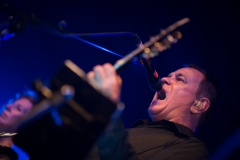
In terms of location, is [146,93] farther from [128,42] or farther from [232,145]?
[232,145]

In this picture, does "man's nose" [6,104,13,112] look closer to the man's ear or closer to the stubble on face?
the stubble on face

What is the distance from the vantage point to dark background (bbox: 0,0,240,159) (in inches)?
97.4

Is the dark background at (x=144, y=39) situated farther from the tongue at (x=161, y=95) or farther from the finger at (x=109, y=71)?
the finger at (x=109, y=71)

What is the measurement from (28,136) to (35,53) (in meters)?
1.66

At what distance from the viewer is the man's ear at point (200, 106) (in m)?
2.15

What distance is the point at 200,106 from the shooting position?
218 cm

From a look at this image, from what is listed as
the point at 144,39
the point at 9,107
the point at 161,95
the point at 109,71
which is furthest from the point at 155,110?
the point at 9,107

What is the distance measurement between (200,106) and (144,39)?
93 centimetres

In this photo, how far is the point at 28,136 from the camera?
1088mm

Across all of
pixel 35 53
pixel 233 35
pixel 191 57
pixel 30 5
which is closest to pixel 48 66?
pixel 35 53

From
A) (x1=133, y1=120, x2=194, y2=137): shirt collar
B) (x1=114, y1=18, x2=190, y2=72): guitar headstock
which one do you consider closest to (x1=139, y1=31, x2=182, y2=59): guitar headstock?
(x1=114, y1=18, x2=190, y2=72): guitar headstock

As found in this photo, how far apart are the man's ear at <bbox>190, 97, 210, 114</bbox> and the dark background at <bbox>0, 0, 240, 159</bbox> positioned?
1.04ft

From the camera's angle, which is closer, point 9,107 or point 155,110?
point 155,110

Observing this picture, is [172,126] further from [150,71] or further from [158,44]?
[158,44]
